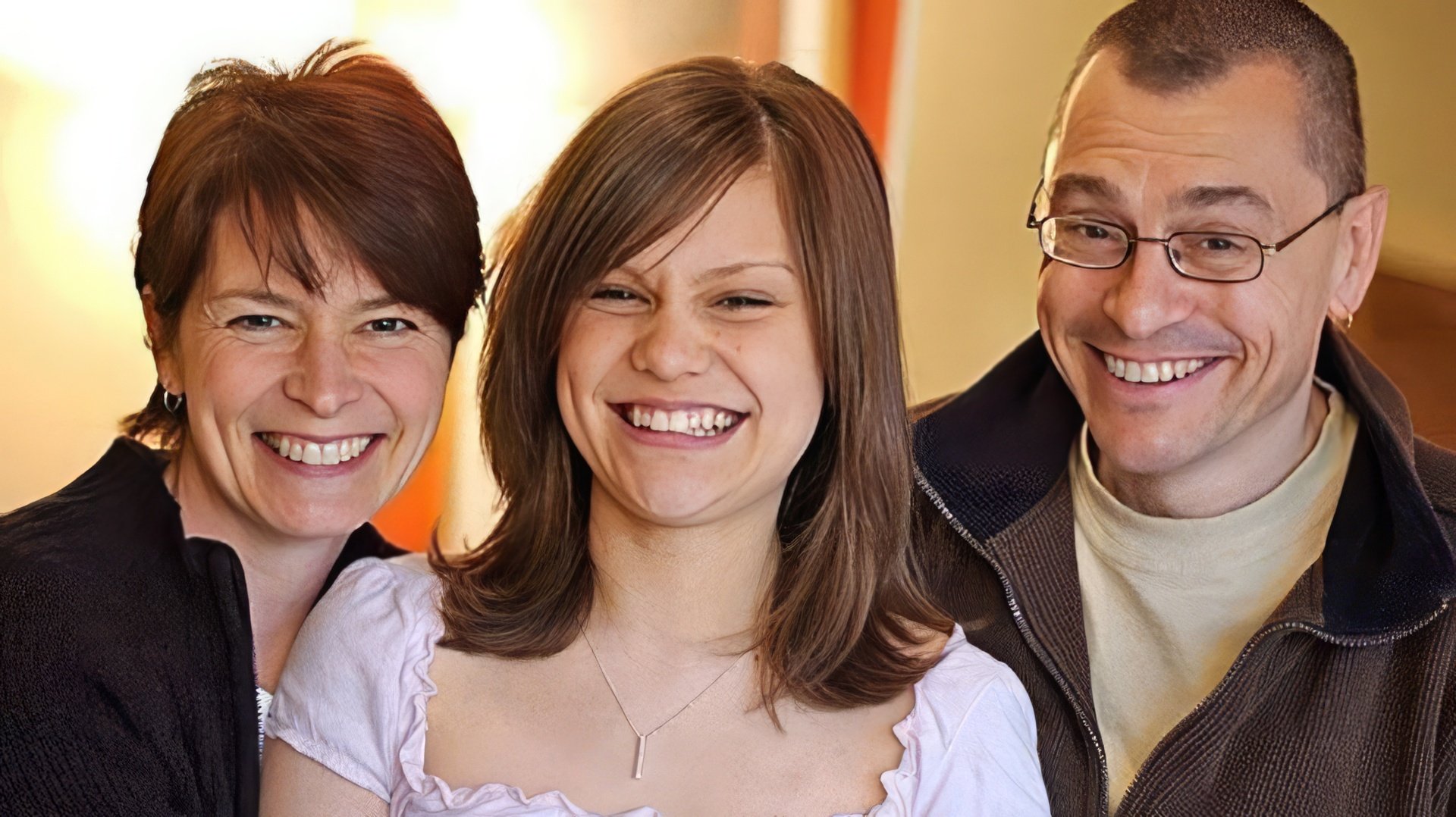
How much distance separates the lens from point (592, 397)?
1.73 meters

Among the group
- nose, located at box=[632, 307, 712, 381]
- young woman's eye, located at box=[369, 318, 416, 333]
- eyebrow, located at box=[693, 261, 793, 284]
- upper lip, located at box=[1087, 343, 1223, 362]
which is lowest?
upper lip, located at box=[1087, 343, 1223, 362]

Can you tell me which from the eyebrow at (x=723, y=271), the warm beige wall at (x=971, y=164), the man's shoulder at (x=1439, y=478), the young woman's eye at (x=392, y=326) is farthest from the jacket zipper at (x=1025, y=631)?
the warm beige wall at (x=971, y=164)

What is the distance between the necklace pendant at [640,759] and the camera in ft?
5.73

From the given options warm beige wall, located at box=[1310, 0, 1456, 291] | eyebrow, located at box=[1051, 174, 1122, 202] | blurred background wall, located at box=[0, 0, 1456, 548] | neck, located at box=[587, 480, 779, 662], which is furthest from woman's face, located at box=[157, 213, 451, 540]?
warm beige wall, located at box=[1310, 0, 1456, 291]

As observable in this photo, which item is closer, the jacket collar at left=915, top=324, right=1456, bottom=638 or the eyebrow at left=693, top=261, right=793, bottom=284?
the eyebrow at left=693, top=261, right=793, bottom=284

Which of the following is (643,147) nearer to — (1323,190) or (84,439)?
(1323,190)

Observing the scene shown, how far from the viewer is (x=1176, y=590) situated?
220cm

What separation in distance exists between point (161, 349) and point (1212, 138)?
1.49 m

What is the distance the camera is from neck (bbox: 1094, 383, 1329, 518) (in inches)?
87.4

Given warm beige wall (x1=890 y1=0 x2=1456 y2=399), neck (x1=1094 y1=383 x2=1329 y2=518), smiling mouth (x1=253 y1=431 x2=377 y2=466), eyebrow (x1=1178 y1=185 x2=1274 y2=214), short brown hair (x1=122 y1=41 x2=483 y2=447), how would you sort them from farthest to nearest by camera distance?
warm beige wall (x1=890 y1=0 x2=1456 y2=399) → neck (x1=1094 y1=383 x2=1329 y2=518) → eyebrow (x1=1178 y1=185 x2=1274 y2=214) → smiling mouth (x1=253 y1=431 x2=377 y2=466) → short brown hair (x1=122 y1=41 x2=483 y2=447)

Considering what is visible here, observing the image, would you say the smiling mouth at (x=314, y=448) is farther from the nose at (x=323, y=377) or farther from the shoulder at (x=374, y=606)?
the shoulder at (x=374, y=606)

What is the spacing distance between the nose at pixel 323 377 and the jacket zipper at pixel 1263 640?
1.17 meters

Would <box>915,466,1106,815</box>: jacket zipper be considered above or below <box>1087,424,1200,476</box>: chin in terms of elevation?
below

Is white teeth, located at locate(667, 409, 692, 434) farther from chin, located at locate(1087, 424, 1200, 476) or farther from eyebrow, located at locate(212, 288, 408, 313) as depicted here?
chin, located at locate(1087, 424, 1200, 476)
